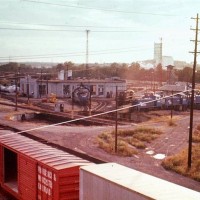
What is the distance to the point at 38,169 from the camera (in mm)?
14852

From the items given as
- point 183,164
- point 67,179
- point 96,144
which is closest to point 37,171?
point 67,179

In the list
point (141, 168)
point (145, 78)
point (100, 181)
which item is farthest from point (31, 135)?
point (145, 78)

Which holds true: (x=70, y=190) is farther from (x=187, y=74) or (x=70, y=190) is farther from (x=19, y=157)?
(x=187, y=74)

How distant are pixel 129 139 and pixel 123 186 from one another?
79.5ft

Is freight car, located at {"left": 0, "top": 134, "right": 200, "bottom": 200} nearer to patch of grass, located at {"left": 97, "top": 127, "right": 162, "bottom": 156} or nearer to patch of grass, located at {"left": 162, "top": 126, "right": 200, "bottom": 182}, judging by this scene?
patch of grass, located at {"left": 162, "top": 126, "right": 200, "bottom": 182}

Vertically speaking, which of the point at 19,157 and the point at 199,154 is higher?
the point at 19,157

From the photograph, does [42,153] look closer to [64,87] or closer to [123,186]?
[123,186]

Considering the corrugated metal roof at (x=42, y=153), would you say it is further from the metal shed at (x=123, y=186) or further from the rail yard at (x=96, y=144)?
the metal shed at (x=123, y=186)

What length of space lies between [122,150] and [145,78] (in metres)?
148

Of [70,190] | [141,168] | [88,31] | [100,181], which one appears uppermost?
[88,31]

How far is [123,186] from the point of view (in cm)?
1074

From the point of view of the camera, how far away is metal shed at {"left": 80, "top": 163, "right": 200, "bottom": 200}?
1025cm

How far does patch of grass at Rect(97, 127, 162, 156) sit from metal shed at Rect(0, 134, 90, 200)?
1249cm

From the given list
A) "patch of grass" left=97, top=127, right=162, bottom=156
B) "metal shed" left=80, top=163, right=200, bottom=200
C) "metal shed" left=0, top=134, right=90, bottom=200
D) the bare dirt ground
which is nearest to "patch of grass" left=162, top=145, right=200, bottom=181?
the bare dirt ground
